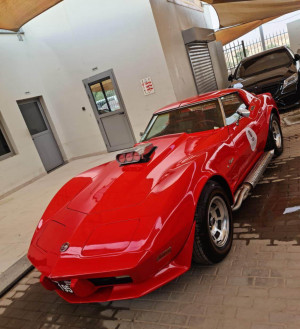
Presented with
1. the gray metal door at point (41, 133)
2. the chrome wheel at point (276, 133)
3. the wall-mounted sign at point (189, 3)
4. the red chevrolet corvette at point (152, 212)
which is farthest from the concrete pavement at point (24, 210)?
the wall-mounted sign at point (189, 3)

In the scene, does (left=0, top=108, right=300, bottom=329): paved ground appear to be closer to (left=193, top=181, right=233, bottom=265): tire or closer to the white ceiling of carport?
(left=193, top=181, right=233, bottom=265): tire

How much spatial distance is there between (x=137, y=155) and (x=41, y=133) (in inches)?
274

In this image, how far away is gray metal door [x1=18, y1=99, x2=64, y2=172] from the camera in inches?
342

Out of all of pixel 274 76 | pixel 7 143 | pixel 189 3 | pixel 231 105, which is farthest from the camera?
pixel 189 3

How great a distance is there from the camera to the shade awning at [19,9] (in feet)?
18.6

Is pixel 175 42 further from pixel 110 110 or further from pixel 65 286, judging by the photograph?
pixel 65 286

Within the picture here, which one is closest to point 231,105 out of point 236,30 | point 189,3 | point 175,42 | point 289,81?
point 289,81

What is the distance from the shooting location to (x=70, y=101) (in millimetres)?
8969

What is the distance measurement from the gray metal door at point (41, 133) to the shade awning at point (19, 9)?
251cm

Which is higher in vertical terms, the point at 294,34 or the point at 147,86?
the point at 294,34

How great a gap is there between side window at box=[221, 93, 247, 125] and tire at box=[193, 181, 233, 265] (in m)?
1.10

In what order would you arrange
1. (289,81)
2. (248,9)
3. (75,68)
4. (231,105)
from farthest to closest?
(248,9) → (75,68) → (289,81) → (231,105)

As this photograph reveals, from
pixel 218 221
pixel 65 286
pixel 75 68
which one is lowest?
pixel 218 221

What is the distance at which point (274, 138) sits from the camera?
439 centimetres
